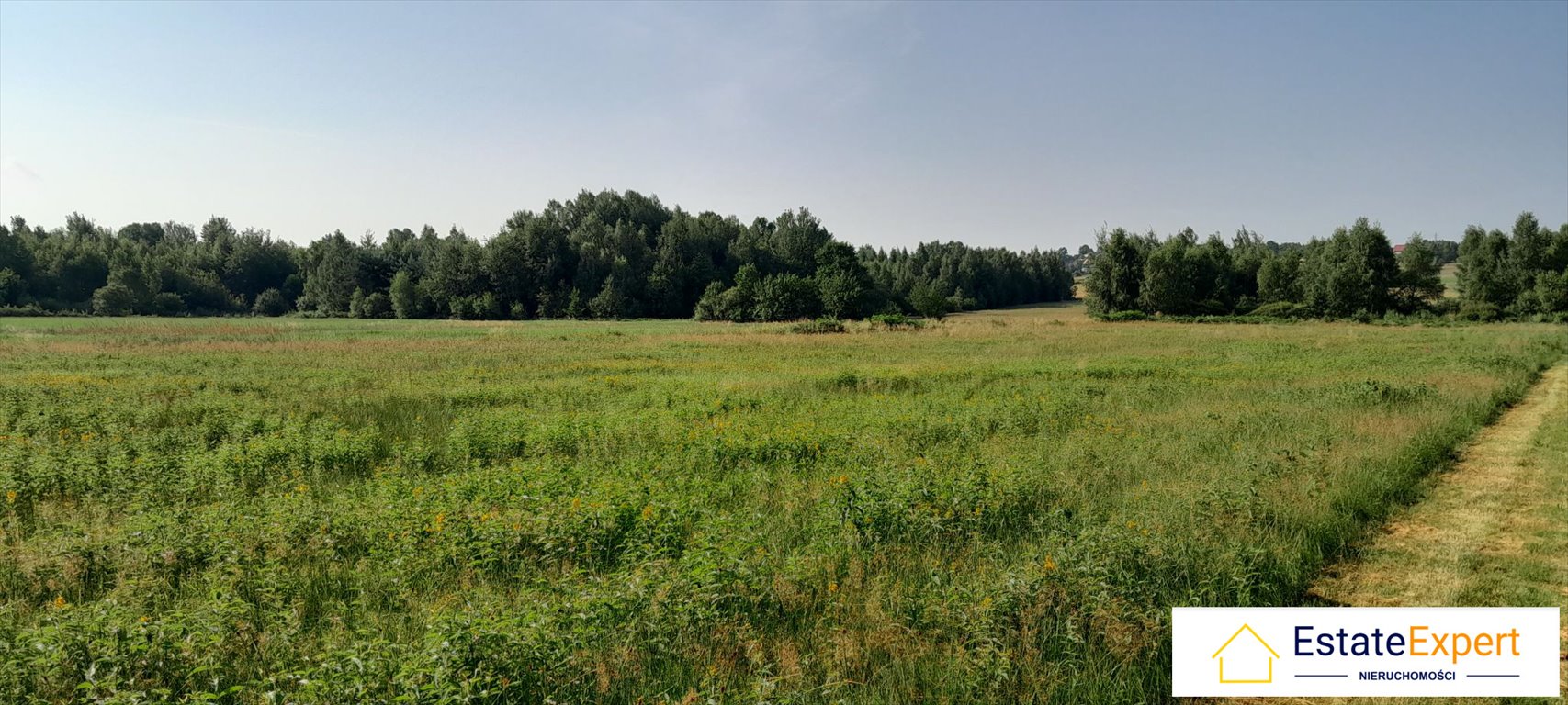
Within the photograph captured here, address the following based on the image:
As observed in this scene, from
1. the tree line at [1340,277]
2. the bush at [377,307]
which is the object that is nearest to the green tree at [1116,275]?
the tree line at [1340,277]

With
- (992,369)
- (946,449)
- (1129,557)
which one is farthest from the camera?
(992,369)

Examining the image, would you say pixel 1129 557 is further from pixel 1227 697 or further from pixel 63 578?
pixel 63 578

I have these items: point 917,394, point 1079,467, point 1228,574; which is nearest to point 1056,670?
point 1228,574

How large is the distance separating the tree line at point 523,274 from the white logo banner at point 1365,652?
72873 millimetres

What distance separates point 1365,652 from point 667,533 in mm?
6642

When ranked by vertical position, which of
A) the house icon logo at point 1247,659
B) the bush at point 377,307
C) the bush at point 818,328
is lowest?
the house icon logo at point 1247,659

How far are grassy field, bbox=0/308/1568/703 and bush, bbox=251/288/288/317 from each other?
326ft

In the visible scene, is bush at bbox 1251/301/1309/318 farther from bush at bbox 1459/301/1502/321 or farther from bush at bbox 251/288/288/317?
bush at bbox 251/288/288/317

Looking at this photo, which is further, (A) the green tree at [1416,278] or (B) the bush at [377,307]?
(B) the bush at [377,307]

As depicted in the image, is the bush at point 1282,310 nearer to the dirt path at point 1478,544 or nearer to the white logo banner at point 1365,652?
the dirt path at point 1478,544

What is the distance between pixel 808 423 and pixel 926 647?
374 inches

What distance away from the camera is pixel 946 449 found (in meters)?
12.6

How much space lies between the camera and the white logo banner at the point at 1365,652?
557 cm

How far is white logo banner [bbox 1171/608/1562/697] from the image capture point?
18.3ft
